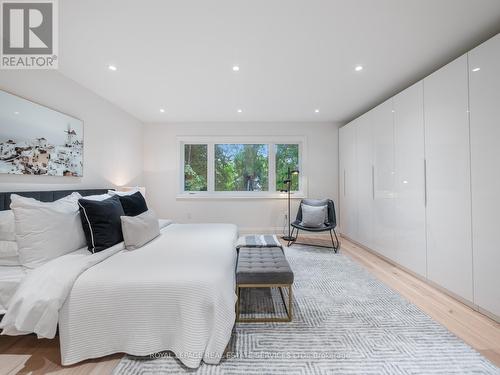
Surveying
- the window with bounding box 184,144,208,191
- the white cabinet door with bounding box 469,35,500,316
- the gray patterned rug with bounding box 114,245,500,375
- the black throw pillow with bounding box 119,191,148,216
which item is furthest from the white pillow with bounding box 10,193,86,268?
the white cabinet door with bounding box 469,35,500,316

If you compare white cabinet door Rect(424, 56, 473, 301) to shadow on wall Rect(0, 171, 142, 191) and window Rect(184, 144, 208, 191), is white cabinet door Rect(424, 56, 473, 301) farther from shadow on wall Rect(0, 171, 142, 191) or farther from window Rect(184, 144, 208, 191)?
shadow on wall Rect(0, 171, 142, 191)

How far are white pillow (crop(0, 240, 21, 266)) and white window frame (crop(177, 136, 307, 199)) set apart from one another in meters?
3.16

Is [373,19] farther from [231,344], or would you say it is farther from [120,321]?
[120,321]

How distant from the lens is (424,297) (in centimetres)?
220

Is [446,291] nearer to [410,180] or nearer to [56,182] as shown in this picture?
[410,180]

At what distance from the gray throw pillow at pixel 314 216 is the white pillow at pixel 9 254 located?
11.6 feet

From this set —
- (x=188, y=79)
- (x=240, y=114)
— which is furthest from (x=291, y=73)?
(x=240, y=114)

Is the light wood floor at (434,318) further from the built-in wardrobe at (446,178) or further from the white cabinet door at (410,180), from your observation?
the white cabinet door at (410,180)

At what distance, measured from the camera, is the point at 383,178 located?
3.23m

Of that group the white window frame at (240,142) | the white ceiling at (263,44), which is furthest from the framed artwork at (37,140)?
the white window frame at (240,142)

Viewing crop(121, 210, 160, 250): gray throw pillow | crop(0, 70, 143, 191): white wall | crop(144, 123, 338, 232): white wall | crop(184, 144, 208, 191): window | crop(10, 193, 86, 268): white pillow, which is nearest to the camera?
crop(10, 193, 86, 268): white pillow

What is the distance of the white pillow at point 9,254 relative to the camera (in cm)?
158

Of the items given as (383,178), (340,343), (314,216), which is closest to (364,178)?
(383,178)

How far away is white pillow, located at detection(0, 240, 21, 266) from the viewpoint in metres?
1.58
